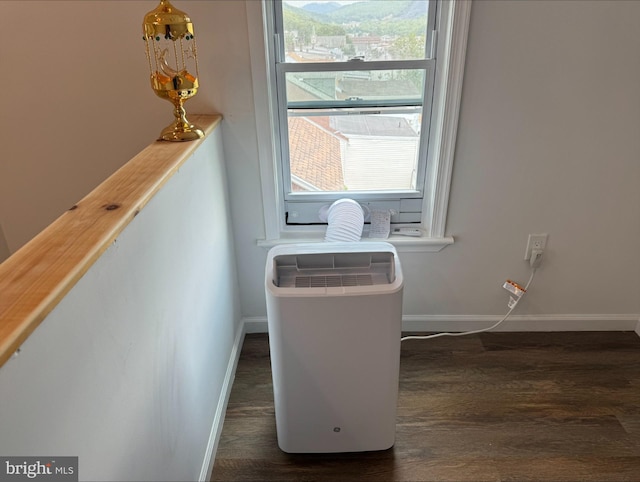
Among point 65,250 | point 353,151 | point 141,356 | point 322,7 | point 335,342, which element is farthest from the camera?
point 353,151

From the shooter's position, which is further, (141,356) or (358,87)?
(358,87)

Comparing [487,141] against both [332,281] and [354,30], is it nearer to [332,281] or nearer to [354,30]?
[354,30]

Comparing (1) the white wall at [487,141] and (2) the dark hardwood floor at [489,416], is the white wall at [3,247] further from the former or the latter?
(2) the dark hardwood floor at [489,416]

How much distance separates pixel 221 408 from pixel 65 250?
3.58 ft

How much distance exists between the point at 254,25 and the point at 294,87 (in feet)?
0.91

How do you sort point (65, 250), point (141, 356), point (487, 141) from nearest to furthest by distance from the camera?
point (65, 250) < point (141, 356) < point (487, 141)

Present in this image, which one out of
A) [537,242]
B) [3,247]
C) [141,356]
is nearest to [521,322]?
[537,242]

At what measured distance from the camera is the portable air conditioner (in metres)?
1.28

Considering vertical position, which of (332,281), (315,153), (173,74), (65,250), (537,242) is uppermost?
(173,74)

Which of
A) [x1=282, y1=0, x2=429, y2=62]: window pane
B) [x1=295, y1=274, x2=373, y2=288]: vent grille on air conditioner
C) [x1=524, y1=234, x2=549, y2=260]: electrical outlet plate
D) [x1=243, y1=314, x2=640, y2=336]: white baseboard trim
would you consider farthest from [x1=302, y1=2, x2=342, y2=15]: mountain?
[x1=243, y1=314, x2=640, y2=336]: white baseboard trim

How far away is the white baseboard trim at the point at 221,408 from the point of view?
4.82ft

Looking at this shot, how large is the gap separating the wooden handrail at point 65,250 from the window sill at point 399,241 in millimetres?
817

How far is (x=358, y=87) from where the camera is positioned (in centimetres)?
177

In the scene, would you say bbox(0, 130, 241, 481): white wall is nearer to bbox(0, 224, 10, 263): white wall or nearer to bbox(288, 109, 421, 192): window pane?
bbox(288, 109, 421, 192): window pane
